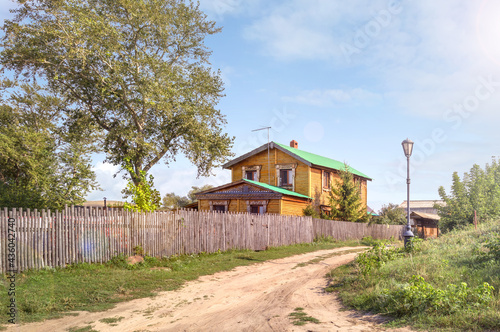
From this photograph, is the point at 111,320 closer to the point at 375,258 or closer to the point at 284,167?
the point at 375,258

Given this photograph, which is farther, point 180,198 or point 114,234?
point 180,198

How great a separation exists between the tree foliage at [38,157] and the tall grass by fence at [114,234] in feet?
45.1

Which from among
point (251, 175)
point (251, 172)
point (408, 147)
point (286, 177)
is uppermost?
point (408, 147)

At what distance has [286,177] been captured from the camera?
35562mm

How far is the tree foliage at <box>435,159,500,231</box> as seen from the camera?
33.1 meters

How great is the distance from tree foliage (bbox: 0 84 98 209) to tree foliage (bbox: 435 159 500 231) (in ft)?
104

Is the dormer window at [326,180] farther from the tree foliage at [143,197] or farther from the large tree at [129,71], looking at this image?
the tree foliage at [143,197]

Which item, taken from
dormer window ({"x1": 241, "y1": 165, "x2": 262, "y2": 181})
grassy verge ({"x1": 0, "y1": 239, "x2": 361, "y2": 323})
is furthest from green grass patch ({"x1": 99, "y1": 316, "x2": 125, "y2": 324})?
dormer window ({"x1": 241, "y1": 165, "x2": 262, "y2": 181})

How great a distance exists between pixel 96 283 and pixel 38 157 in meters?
23.2

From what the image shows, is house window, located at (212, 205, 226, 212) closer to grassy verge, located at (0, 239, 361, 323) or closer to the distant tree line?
grassy verge, located at (0, 239, 361, 323)

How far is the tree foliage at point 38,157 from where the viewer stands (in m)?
29.1
